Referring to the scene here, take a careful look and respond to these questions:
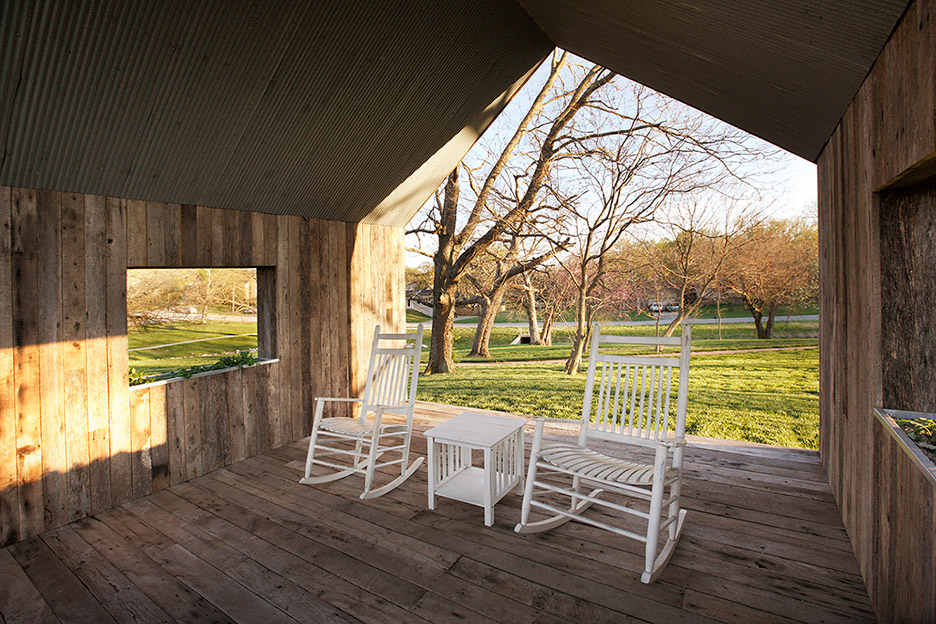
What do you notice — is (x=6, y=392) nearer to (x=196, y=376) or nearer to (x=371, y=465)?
(x=196, y=376)

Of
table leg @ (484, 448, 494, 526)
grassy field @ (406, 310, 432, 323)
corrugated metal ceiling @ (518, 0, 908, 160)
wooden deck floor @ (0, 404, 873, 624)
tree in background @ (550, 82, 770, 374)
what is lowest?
wooden deck floor @ (0, 404, 873, 624)

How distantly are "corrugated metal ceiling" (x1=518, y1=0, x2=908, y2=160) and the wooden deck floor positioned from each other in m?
2.18

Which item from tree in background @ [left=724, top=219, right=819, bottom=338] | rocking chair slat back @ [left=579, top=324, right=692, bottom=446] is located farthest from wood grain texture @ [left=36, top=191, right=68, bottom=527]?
tree in background @ [left=724, top=219, right=819, bottom=338]

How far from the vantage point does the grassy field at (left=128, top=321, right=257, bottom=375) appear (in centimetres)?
587

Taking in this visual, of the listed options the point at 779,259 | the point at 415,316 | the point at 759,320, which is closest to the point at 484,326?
the point at 415,316

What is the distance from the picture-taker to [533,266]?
859 cm

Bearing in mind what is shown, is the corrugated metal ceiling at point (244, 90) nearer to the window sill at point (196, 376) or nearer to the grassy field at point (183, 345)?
the window sill at point (196, 376)

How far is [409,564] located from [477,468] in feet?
3.80

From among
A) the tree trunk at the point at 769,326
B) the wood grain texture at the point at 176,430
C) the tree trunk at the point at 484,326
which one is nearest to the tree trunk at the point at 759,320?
the tree trunk at the point at 769,326

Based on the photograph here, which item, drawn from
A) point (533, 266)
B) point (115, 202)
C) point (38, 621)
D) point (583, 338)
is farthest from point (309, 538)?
point (533, 266)

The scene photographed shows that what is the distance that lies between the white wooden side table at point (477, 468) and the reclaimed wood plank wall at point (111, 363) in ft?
5.55

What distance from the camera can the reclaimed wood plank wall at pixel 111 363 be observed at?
8.76 feet

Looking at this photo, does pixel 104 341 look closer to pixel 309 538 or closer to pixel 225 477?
pixel 225 477

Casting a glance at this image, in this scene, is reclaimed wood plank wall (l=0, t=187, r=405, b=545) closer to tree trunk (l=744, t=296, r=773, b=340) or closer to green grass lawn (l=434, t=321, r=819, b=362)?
green grass lawn (l=434, t=321, r=819, b=362)
